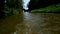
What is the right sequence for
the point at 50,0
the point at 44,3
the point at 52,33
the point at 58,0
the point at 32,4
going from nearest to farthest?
the point at 52,33 → the point at 58,0 → the point at 50,0 → the point at 44,3 → the point at 32,4

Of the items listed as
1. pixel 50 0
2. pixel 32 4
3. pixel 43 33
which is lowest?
pixel 32 4

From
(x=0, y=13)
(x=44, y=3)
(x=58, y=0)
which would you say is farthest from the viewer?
(x=44, y=3)

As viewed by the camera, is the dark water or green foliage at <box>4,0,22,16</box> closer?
the dark water

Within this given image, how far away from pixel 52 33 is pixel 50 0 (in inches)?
1194

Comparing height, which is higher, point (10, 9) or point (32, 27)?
point (32, 27)

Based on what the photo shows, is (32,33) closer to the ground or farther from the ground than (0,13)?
farther from the ground

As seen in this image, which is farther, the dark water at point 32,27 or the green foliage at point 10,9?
the green foliage at point 10,9

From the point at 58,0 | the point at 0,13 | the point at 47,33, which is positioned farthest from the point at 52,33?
the point at 58,0

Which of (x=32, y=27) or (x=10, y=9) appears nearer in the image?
(x=32, y=27)

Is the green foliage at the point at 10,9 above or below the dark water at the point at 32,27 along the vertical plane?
below

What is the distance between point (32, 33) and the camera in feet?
21.8

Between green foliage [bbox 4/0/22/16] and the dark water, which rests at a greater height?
the dark water

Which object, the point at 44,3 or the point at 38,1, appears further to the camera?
the point at 38,1

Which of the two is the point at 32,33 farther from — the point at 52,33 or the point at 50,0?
the point at 50,0
